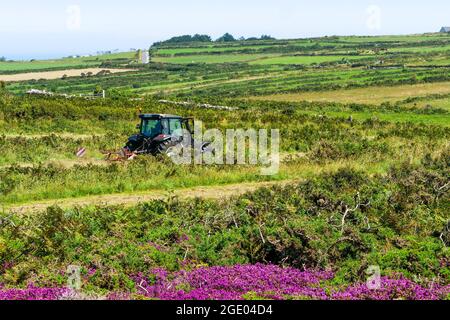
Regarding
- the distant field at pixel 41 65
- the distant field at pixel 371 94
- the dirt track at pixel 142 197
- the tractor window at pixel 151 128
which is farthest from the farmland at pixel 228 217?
the distant field at pixel 41 65

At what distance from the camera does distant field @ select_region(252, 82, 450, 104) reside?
63.8 metres

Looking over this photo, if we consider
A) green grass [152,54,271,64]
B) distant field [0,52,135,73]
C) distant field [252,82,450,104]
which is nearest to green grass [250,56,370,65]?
green grass [152,54,271,64]

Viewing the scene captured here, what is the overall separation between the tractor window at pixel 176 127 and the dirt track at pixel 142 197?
4.84 metres

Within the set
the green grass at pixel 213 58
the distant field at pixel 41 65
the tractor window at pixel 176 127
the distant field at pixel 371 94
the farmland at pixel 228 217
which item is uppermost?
the green grass at pixel 213 58

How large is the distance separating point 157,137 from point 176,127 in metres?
1.05

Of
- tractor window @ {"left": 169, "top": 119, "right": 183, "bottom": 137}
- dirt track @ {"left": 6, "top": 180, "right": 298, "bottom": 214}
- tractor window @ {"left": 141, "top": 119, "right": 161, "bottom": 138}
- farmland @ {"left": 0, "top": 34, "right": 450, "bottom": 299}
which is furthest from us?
tractor window @ {"left": 169, "top": 119, "right": 183, "bottom": 137}

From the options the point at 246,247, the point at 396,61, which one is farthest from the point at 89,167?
the point at 396,61

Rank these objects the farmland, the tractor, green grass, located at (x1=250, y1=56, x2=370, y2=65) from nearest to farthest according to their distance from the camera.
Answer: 1. the farmland
2. the tractor
3. green grass, located at (x1=250, y1=56, x2=370, y2=65)

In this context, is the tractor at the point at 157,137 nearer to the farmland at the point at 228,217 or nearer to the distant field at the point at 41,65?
the farmland at the point at 228,217

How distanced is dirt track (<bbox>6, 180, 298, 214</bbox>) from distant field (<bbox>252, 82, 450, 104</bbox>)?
151 feet

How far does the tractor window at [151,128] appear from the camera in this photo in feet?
72.8

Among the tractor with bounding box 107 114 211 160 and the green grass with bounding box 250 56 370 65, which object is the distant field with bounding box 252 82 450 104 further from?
the green grass with bounding box 250 56 370 65
